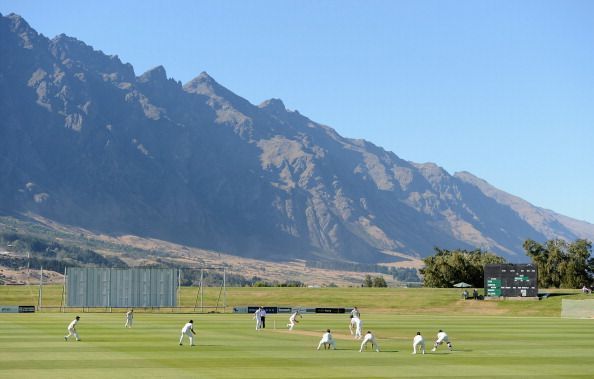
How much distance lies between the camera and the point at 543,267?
185625mm

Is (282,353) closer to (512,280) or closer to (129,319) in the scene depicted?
(129,319)

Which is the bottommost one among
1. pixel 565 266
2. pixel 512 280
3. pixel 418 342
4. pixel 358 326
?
pixel 418 342

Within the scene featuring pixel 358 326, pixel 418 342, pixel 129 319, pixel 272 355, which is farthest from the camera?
pixel 129 319

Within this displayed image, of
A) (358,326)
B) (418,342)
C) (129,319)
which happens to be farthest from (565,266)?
(418,342)

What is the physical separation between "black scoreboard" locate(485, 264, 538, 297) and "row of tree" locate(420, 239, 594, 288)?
4278cm

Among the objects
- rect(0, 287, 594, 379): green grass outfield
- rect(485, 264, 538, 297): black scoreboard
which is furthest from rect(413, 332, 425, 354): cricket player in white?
rect(485, 264, 538, 297): black scoreboard

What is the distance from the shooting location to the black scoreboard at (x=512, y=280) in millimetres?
132000

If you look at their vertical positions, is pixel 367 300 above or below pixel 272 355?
above

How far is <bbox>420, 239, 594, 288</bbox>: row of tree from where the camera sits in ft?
589

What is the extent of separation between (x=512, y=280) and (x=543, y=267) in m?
56.6

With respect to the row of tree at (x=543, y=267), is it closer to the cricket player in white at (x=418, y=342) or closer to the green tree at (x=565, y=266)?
the green tree at (x=565, y=266)

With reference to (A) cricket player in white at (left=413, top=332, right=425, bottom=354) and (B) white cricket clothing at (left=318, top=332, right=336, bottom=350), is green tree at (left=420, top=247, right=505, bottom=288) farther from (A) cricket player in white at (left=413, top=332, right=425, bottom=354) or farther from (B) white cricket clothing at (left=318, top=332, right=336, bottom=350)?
(A) cricket player in white at (left=413, top=332, right=425, bottom=354)

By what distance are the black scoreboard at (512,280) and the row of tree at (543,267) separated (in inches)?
1684

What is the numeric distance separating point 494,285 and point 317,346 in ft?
256
